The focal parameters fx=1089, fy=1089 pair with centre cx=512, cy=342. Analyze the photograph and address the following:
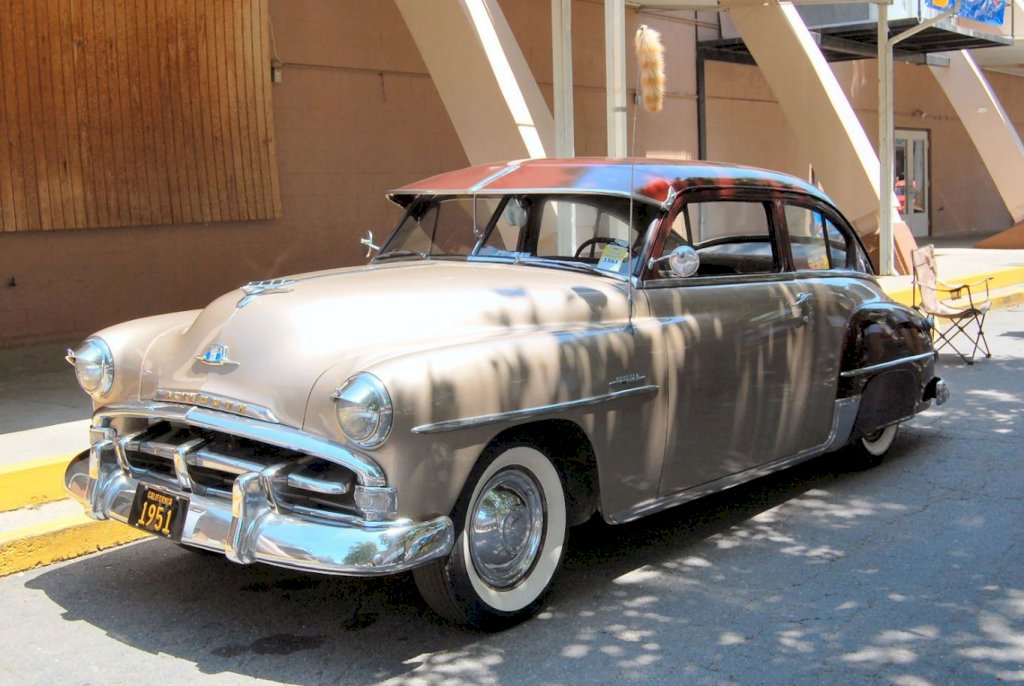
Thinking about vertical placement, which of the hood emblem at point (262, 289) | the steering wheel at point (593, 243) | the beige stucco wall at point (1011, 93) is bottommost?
the hood emblem at point (262, 289)

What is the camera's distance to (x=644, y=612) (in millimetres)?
4270

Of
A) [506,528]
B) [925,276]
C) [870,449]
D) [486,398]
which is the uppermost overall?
[486,398]

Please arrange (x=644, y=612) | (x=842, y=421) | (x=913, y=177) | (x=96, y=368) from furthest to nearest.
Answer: (x=913, y=177) < (x=842, y=421) < (x=96, y=368) < (x=644, y=612)

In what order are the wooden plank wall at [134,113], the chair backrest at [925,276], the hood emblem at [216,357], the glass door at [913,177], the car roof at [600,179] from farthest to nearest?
1. the glass door at [913,177]
2. the chair backrest at [925,276]
3. the wooden plank wall at [134,113]
4. the car roof at [600,179]
5. the hood emblem at [216,357]

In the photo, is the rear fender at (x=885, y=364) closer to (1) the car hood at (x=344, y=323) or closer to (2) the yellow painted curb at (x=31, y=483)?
(1) the car hood at (x=344, y=323)

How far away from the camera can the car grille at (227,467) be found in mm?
3693

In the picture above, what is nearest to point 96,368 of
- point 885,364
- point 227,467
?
point 227,467

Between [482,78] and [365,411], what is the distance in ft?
23.6

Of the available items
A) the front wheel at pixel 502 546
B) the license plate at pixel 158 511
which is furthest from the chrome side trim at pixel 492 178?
the license plate at pixel 158 511

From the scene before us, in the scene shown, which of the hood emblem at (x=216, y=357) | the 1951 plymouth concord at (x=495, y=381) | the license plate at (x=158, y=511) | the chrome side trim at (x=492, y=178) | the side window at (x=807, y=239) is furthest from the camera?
the side window at (x=807, y=239)

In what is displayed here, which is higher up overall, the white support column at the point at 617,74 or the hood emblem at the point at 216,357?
the white support column at the point at 617,74

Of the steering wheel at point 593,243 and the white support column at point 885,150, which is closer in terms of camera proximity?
the steering wheel at point 593,243

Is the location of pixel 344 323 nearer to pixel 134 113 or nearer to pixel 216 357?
pixel 216 357

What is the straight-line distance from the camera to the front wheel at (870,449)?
6.24 metres
